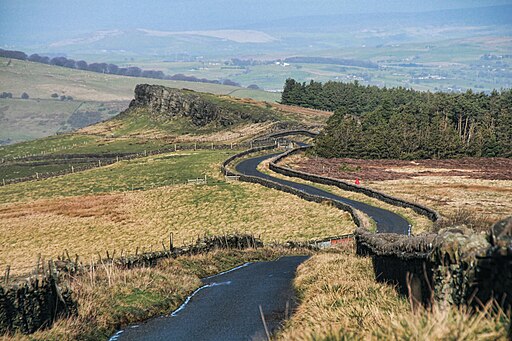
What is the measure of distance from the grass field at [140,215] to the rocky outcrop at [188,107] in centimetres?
6747

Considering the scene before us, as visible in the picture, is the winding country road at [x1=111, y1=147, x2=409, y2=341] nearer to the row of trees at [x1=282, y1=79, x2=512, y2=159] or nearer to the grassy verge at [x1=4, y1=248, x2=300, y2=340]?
the grassy verge at [x1=4, y1=248, x2=300, y2=340]

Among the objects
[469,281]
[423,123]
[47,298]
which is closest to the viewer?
[469,281]

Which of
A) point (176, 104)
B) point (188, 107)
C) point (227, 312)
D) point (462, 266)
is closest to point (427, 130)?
point (188, 107)

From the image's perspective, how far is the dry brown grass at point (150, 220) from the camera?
4912 centimetres

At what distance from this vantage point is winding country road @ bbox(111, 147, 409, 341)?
55.6ft

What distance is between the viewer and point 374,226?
157ft

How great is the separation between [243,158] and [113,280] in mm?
77614

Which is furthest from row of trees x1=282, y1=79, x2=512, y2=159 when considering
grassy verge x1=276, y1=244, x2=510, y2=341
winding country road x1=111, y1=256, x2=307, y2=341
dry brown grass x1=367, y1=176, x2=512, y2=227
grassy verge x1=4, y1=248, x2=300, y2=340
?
grassy verge x1=4, y1=248, x2=300, y2=340

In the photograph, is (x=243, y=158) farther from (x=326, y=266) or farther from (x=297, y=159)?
(x=326, y=266)

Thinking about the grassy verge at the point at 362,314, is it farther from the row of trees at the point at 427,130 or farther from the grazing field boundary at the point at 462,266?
the row of trees at the point at 427,130

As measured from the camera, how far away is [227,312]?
63.6ft

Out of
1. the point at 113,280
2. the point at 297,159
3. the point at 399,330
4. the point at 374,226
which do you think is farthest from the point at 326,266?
the point at 297,159

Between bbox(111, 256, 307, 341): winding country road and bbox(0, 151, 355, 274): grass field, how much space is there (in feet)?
61.0

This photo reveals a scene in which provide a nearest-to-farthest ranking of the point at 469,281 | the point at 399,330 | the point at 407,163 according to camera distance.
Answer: the point at 399,330, the point at 469,281, the point at 407,163
